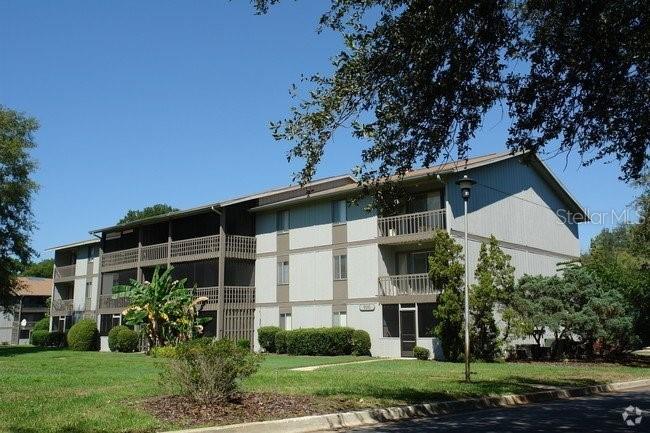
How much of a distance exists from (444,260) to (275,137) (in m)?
18.6

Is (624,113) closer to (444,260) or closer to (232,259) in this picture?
(444,260)

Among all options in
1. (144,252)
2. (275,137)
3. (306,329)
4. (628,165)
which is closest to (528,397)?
(628,165)

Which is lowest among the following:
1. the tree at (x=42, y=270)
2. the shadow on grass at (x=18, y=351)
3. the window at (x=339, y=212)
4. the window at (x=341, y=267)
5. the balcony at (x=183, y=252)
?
the shadow on grass at (x=18, y=351)

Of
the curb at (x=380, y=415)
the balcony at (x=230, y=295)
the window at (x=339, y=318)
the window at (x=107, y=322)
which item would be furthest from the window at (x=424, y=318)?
the window at (x=107, y=322)

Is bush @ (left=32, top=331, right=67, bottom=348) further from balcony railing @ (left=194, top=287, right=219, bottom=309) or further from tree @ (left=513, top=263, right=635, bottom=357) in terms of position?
tree @ (left=513, top=263, right=635, bottom=357)

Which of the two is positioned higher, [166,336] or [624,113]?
[624,113]

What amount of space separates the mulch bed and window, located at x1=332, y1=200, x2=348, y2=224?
21.6m

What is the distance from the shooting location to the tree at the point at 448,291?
87.6 feet

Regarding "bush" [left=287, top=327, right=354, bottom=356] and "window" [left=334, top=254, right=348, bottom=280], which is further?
"window" [left=334, top=254, right=348, bottom=280]

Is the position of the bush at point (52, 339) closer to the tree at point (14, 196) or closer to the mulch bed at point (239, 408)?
the tree at point (14, 196)

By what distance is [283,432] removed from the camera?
9805 millimetres

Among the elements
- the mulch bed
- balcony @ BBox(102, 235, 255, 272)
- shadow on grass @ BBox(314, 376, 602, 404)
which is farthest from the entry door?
the mulch bed

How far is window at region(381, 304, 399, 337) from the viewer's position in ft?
103

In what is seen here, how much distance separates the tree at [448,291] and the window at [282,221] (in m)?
11.2
